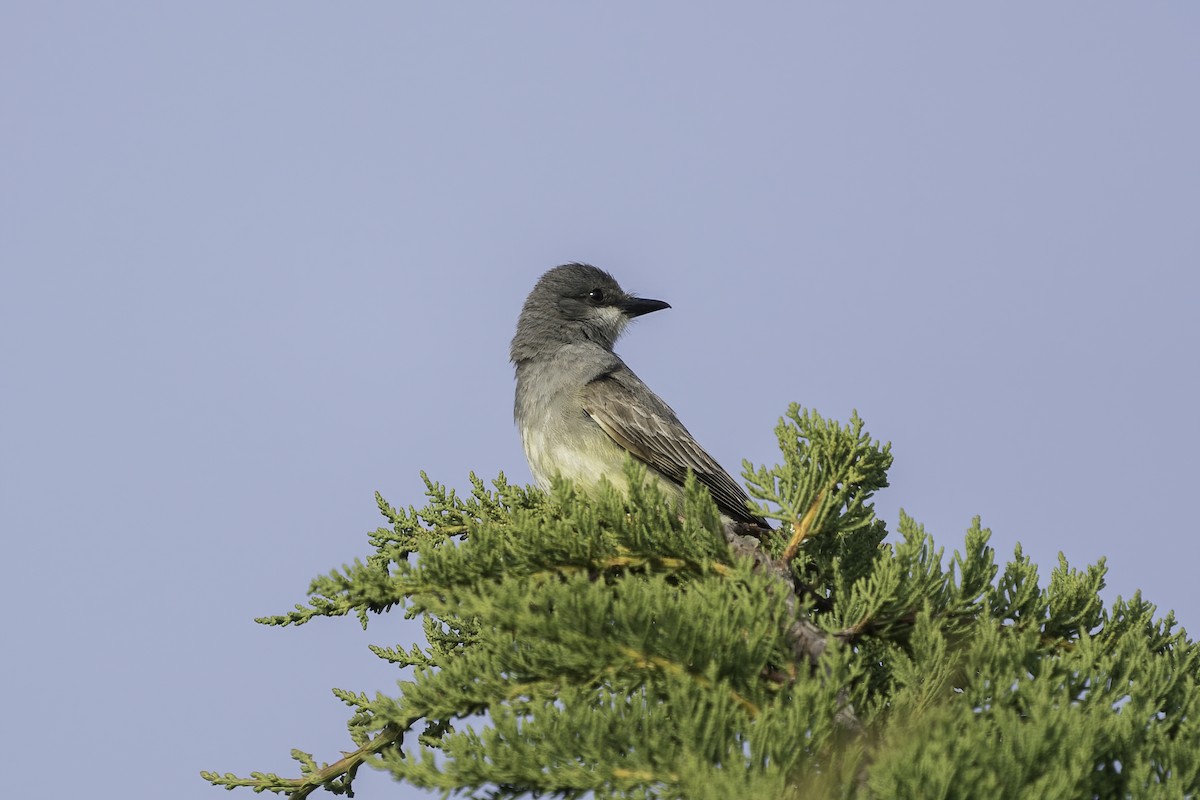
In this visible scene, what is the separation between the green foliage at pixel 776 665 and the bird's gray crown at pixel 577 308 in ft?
19.5

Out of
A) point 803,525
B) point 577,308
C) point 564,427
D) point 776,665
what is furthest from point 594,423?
point 776,665

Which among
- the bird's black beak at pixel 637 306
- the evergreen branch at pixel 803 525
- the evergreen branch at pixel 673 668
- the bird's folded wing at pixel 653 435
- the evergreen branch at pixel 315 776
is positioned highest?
the bird's black beak at pixel 637 306

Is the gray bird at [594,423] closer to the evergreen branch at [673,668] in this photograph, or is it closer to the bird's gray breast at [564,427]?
the bird's gray breast at [564,427]

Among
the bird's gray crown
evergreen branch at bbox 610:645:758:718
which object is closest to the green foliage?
evergreen branch at bbox 610:645:758:718

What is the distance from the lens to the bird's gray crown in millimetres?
10750

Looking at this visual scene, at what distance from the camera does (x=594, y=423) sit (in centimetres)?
920

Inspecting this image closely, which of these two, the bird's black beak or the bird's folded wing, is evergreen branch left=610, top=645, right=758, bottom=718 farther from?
the bird's black beak

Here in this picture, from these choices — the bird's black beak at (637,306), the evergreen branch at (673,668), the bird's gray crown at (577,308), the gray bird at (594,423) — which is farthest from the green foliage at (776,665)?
the bird's black beak at (637,306)

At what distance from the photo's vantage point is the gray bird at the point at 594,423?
902cm

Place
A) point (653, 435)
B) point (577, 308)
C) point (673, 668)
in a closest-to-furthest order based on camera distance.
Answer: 1. point (673, 668)
2. point (653, 435)
3. point (577, 308)

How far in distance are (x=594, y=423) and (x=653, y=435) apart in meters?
0.49

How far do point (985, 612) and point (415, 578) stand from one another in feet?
6.98

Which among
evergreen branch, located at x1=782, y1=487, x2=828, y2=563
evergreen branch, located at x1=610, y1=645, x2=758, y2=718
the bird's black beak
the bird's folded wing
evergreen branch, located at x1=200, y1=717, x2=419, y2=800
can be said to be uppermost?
the bird's black beak

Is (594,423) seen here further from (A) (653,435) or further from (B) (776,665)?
(B) (776,665)
